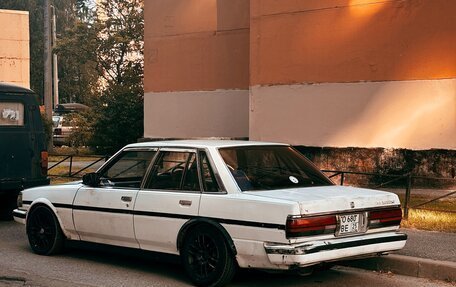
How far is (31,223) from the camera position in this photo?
870cm

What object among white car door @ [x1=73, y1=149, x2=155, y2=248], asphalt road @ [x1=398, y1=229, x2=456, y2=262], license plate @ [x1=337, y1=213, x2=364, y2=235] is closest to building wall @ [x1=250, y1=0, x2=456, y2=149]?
asphalt road @ [x1=398, y1=229, x2=456, y2=262]

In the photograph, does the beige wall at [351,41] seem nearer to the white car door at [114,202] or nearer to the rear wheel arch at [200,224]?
the white car door at [114,202]

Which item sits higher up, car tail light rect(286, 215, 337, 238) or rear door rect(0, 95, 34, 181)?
rear door rect(0, 95, 34, 181)

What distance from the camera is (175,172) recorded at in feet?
24.0

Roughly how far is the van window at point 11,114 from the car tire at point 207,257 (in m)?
5.64

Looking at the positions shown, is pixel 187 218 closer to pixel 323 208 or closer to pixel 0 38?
pixel 323 208

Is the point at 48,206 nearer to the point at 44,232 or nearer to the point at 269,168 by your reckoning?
the point at 44,232

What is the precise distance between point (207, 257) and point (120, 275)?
1272 mm

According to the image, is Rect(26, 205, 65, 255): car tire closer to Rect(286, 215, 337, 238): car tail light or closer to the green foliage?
Rect(286, 215, 337, 238): car tail light

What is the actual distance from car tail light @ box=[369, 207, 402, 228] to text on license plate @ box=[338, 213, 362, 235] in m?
0.18

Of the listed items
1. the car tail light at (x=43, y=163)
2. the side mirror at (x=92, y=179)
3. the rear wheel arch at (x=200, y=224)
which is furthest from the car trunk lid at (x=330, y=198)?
the car tail light at (x=43, y=163)

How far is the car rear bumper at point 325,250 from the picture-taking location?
6051 millimetres

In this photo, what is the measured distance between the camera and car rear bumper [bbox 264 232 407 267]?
238 inches

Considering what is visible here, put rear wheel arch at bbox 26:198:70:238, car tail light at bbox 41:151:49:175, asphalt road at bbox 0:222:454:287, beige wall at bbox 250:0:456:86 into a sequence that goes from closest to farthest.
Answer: asphalt road at bbox 0:222:454:287, rear wheel arch at bbox 26:198:70:238, car tail light at bbox 41:151:49:175, beige wall at bbox 250:0:456:86
